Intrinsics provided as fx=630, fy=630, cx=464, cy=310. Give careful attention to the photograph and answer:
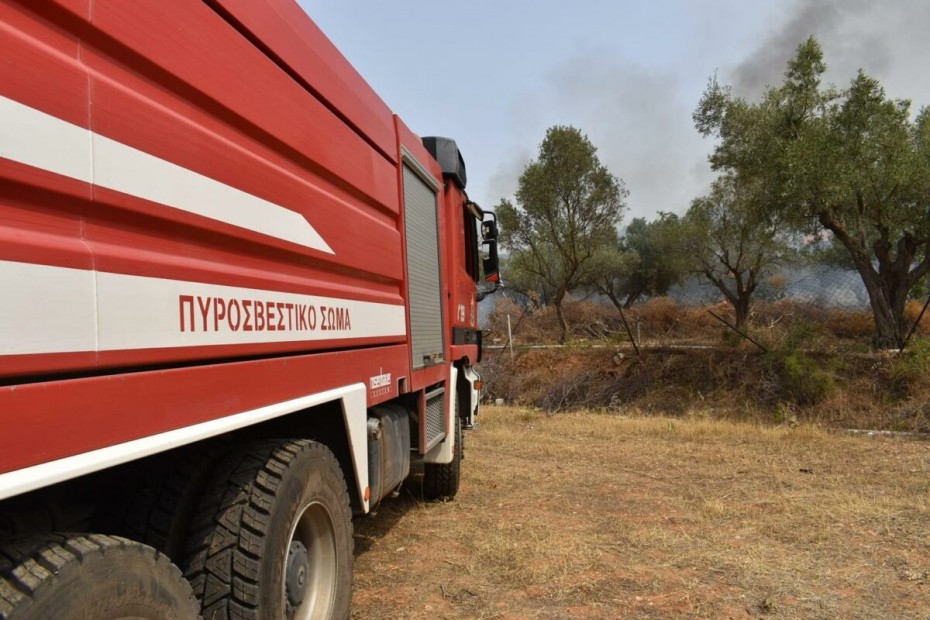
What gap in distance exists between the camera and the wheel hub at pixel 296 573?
2566 millimetres

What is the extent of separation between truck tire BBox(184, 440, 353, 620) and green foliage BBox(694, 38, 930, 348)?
493 inches

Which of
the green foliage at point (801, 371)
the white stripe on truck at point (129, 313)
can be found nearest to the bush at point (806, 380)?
the green foliage at point (801, 371)

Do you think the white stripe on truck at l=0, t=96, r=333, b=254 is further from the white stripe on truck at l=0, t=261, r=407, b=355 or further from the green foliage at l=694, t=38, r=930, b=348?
the green foliage at l=694, t=38, r=930, b=348

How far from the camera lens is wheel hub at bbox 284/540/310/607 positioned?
257 centimetres

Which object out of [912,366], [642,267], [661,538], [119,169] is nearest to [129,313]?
[119,169]

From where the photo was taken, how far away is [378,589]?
13.1 ft

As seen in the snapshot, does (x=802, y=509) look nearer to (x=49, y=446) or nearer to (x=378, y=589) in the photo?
(x=378, y=589)

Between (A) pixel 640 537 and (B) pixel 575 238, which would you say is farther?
(B) pixel 575 238

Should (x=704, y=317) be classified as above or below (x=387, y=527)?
above

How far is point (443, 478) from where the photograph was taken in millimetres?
5863

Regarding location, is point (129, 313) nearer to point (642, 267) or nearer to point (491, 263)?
point (491, 263)

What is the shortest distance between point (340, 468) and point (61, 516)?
1.28 metres

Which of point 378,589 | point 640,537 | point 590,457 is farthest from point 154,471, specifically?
point 590,457

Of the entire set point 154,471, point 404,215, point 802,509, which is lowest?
point 802,509
